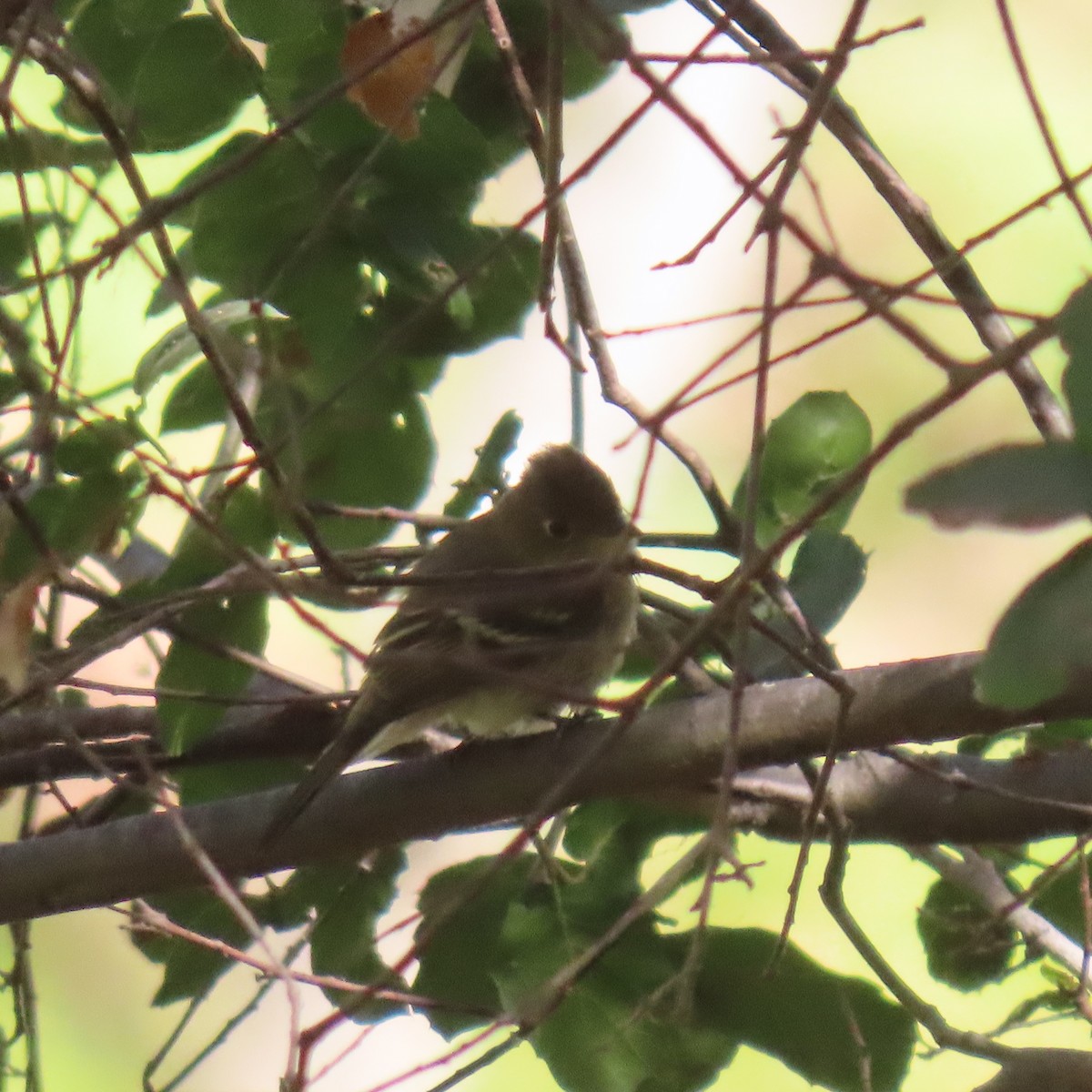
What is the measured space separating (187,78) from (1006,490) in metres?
1.66

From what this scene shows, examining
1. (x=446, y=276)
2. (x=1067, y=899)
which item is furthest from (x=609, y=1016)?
(x=446, y=276)

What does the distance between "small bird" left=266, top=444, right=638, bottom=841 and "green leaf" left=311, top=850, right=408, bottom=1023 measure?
189 millimetres

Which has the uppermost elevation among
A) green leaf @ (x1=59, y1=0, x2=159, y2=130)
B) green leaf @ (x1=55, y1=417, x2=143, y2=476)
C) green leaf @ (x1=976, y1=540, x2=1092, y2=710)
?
green leaf @ (x1=59, y1=0, x2=159, y2=130)

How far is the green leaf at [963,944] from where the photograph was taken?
2279 mm

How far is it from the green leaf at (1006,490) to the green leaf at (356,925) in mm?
1616

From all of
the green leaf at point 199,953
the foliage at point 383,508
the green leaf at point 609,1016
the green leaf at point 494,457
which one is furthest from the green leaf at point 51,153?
the green leaf at point 609,1016

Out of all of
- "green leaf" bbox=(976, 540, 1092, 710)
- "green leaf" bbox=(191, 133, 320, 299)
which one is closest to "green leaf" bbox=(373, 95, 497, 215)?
"green leaf" bbox=(191, 133, 320, 299)

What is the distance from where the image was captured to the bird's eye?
321 cm

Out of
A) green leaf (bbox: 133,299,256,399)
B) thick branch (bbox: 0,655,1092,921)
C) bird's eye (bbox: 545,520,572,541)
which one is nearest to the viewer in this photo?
thick branch (bbox: 0,655,1092,921)

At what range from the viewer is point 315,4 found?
80.1 inches

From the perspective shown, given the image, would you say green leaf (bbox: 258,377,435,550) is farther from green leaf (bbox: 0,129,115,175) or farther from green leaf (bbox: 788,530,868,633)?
green leaf (bbox: 788,530,868,633)

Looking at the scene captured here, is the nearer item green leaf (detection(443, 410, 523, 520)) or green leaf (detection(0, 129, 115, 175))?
green leaf (detection(0, 129, 115, 175))

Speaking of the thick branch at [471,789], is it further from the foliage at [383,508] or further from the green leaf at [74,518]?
the green leaf at [74,518]

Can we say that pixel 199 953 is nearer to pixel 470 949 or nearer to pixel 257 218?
pixel 470 949
